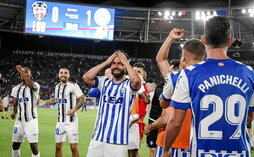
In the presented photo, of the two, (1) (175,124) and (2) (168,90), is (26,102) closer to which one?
(2) (168,90)

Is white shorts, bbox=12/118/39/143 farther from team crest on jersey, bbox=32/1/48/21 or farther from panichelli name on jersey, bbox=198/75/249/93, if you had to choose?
team crest on jersey, bbox=32/1/48/21

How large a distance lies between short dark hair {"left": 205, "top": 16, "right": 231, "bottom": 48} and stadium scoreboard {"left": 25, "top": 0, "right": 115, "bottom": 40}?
84.2 ft

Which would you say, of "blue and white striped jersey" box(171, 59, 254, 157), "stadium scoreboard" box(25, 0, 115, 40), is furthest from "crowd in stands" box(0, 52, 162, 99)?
"blue and white striped jersey" box(171, 59, 254, 157)

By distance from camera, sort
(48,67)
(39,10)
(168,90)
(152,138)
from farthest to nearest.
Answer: (48,67), (39,10), (152,138), (168,90)

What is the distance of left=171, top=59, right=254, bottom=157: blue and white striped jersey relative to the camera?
97.8 inches

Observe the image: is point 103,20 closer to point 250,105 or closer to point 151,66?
point 151,66

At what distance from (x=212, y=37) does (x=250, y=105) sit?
64 cm

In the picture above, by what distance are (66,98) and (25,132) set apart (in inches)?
49.5

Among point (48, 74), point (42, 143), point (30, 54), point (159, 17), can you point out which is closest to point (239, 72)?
point (42, 143)

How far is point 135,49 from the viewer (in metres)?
44.7

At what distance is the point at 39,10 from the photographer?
26.6m

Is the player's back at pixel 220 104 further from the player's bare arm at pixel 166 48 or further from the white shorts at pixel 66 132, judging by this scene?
the white shorts at pixel 66 132

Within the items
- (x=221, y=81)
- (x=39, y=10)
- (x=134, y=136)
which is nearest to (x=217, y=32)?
(x=221, y=81)

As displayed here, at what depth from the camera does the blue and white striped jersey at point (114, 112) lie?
177 inches
